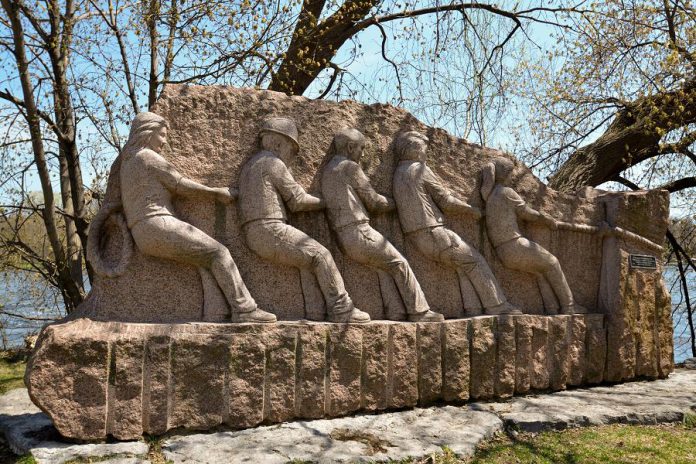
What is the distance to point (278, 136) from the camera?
16.2 ft

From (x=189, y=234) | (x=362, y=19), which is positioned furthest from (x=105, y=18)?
(x=189, y=234)

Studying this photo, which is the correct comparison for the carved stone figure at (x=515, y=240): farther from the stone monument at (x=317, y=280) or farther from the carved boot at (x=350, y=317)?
the carved boot at (x=350, y=317)

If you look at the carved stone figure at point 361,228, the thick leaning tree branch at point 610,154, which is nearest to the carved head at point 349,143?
the carved stone figure at point 361,228

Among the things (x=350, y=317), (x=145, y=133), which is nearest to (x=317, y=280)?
(x=350, y=317)

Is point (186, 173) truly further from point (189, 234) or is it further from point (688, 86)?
point (688, 86)

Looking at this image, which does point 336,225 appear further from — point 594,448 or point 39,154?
point 39,154

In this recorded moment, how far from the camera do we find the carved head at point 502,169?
5871 millimetres

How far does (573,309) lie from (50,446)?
4.51 meters

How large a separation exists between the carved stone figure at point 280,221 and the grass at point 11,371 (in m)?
3.25

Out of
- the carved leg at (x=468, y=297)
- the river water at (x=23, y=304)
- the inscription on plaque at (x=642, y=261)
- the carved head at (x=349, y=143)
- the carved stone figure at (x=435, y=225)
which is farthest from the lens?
the river water at (x=23, y=304)

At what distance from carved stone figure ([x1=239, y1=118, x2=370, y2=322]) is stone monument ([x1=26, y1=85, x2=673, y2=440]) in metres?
0.02

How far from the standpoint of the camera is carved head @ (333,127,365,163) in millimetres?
5207

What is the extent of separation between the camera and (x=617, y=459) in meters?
4.29

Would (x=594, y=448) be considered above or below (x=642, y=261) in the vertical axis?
below
